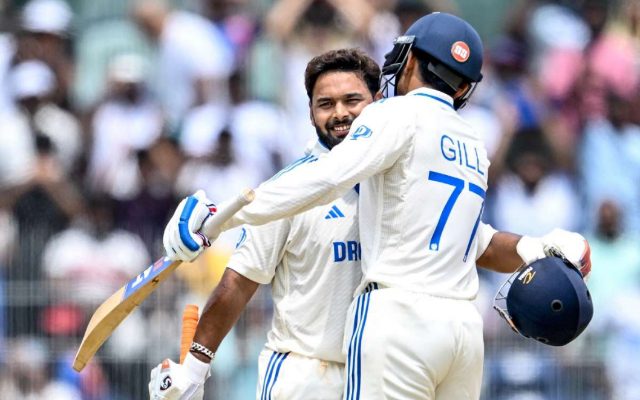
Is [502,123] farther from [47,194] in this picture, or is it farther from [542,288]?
[542,288]

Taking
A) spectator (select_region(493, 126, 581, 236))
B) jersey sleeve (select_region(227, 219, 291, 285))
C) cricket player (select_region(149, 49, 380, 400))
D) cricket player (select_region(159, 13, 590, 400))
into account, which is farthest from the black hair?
spectator (select_region(493, 126, 581, 236))

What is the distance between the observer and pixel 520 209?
11656 mm

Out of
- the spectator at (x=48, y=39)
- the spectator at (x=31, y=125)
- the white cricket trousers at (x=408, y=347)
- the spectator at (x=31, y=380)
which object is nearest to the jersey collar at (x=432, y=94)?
the white cricket trousers at (x=408, y=347)

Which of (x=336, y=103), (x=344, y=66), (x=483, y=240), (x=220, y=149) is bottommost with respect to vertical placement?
(x=483, y=240)

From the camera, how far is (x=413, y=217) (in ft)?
18.2

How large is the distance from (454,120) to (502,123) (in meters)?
6.40

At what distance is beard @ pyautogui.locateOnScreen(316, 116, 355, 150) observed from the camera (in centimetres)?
632

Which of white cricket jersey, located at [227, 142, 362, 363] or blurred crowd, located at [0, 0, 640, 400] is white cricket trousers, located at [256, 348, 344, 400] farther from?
blurred crowd, located at [0, 0, 640, 400]

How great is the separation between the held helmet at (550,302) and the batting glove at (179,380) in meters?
1.37

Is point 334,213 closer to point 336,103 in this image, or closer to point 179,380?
point 336,103

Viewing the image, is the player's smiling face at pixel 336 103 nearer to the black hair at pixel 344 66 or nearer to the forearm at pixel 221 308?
the black hair at pixel 344 66

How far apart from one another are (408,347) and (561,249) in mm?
810

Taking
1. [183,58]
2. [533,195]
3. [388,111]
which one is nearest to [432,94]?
[388,111]

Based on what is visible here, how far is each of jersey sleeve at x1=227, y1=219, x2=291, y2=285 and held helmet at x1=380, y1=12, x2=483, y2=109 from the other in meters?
0.84
